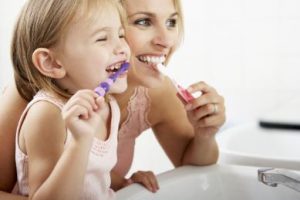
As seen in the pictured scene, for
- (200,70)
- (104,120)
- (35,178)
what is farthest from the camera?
(200,70)

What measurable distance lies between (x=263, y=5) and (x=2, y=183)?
2.84ft

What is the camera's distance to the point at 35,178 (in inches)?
25.4

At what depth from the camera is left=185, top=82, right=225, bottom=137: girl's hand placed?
2.65 feet

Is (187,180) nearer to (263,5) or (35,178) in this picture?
(35,178)

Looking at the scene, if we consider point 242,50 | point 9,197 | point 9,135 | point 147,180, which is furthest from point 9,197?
point 242,50

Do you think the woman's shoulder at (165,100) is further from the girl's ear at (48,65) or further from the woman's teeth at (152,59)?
the girl's ear at (48,65)

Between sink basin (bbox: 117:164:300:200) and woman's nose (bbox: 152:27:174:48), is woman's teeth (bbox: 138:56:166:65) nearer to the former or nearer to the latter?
woman's nose (bbox: 152:27:174:48)

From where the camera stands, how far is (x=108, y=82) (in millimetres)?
646

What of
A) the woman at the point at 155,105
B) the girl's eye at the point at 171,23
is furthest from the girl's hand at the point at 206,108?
the girl's eye at the point at 171,23

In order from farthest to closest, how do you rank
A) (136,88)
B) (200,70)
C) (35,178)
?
(200,70), (136,88), (35,178)

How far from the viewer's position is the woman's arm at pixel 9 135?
0.77m

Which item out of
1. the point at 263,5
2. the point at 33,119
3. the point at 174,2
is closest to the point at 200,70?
the point at 263,5

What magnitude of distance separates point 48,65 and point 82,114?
0.41ft

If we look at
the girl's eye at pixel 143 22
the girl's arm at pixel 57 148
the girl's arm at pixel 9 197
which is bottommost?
the girl's arm at pixel 9 197
